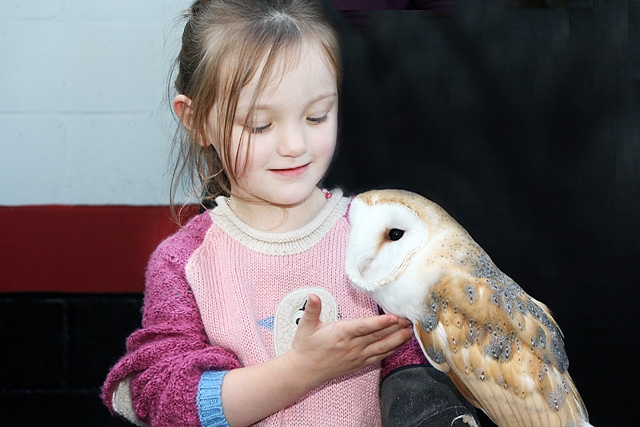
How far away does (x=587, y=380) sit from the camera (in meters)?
1.33

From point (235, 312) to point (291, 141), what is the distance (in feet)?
0.80

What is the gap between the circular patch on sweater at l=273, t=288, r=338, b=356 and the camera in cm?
107

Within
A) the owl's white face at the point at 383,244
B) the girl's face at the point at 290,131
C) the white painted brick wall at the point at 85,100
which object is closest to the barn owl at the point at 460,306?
the owl's white face at the point at 383,244

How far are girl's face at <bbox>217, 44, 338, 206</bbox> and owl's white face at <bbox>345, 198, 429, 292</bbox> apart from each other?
5.5 inches

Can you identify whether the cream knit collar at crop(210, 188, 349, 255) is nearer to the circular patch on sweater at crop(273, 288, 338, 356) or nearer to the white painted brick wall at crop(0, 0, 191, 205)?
the circular patch on sweater at crop(273, 288, 338, 356)

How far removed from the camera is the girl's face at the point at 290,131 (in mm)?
992

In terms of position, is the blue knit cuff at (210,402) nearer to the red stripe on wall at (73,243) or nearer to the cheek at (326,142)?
the cheek at (326,142)

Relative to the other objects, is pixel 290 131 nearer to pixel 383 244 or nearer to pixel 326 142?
pixel 326 142

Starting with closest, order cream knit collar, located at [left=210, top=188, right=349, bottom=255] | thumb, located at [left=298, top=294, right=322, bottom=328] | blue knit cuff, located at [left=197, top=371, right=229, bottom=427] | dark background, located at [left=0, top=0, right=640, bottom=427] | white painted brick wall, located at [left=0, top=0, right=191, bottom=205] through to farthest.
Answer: thumb, located at [left=298, top=294, right=322, bottom=328], blue knit cuff, located at [left=197, top=371, right=229, bottom=427], cream knit collar, located at [left=210, top=188, right=349, bottom=255], dark background, located at [left=0, top=0, right=640, bottom=427], white painted brick wall, located at [left=0, top=0, right=191, bottom=205]

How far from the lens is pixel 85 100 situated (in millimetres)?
1763

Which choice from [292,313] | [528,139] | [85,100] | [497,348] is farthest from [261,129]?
[85,100]

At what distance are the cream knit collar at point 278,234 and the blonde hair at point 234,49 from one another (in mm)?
78

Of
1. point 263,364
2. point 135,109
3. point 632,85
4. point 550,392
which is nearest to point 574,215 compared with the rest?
point 632,85

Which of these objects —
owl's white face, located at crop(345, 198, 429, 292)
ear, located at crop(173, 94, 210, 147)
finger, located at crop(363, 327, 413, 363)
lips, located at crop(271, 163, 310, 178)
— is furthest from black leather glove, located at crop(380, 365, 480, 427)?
ear, located at crop(173, 94, 210, 147)
